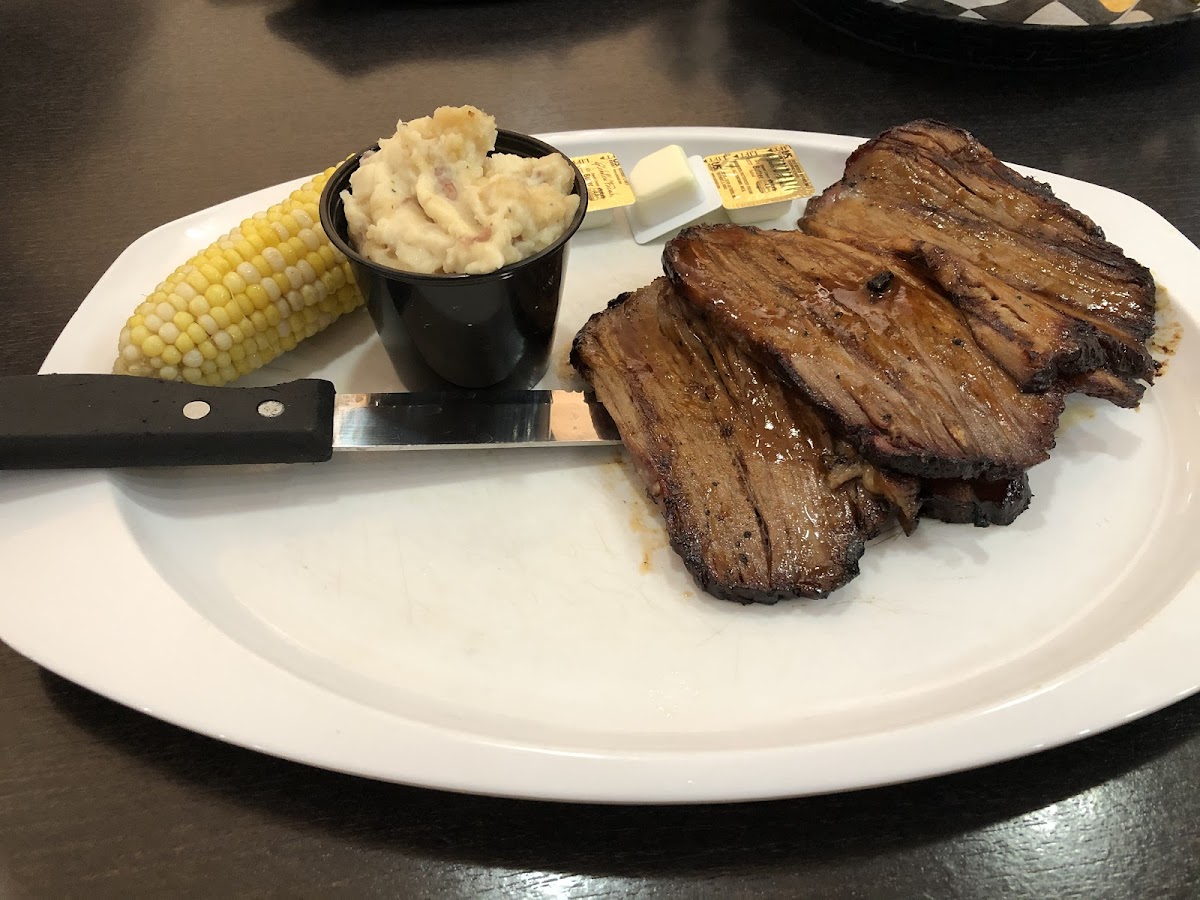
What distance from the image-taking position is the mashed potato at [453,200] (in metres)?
1.90

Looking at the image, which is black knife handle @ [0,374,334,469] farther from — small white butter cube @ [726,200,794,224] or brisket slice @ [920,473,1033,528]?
small white butter cube @ [726,200,794,224]

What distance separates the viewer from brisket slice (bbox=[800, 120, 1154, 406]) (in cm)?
191

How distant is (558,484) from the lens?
6.95ft

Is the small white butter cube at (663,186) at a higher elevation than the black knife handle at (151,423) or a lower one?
higher

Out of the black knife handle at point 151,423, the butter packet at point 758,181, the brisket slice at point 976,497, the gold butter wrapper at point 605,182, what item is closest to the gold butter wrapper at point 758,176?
the butter packet at point 758,181

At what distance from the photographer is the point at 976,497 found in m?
1.92

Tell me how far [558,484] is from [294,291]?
A: 2.95ft

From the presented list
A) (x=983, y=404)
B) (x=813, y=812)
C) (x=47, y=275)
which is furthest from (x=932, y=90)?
(x=47, y=275)

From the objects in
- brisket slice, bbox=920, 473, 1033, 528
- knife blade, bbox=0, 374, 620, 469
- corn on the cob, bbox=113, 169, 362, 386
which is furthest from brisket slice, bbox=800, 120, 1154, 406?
corn on the cob, bbox=113, 169, 362, 386

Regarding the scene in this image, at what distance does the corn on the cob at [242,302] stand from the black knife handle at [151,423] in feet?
0.48

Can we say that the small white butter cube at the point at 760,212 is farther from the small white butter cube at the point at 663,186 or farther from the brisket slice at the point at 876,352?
the brisket slice at the point at 876,352

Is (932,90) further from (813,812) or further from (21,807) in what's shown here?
(21,807)

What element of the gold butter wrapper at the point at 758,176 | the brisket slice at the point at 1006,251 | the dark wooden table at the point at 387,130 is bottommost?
the dark wooden table at the point at 387,130

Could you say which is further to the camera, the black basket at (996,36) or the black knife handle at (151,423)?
the black basket at (996,36)
